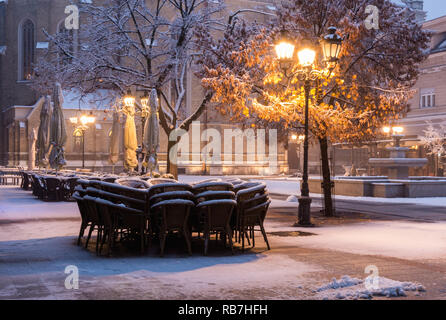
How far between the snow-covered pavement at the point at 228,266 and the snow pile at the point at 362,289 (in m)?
0.03

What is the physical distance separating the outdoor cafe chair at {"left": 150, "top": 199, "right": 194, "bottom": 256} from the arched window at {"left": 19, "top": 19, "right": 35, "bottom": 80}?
46.7m

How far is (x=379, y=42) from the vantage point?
1555cm

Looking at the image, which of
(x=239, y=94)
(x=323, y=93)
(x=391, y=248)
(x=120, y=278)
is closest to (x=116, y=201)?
(x=120, y=278)

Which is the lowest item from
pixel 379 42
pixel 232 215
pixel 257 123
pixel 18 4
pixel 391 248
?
pixel 391 248

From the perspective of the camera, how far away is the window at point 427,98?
46.8 metres

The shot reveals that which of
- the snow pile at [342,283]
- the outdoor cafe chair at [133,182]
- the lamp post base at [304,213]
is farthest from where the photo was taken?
the lamp post base at [304,213]

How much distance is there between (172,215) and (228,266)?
136 centimetres

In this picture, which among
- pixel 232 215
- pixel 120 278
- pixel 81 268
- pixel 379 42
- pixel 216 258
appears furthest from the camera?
pixel 379 42

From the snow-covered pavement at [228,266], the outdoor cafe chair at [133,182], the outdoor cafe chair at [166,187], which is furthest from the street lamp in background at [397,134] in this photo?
the outdoor cafe chair at [166,187]

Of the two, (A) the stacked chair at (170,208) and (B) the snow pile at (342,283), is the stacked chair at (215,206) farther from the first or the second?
(B) the snow pile at (342,283)

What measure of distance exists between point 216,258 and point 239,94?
697cm

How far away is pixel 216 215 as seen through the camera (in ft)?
28.8

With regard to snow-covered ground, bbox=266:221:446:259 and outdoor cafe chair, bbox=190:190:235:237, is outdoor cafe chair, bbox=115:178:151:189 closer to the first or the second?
outdoor cafe chair, bbox=190:190:235:237

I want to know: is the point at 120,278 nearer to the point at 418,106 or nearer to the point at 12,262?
the point at 12,262
